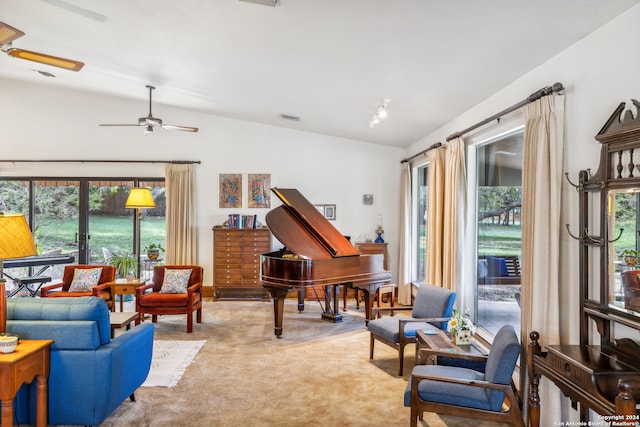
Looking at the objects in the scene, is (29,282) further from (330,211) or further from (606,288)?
(606,288)

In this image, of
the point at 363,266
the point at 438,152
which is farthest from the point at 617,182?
the point at 363,266

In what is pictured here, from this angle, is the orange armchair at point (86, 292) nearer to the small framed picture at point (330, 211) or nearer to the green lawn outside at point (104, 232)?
the green lawn outside at point (104, 232)

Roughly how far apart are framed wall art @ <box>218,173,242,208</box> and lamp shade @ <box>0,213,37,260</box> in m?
5.36

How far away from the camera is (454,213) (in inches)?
190

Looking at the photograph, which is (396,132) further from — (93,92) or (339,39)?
(93,92)

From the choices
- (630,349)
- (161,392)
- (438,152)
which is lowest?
(161,392)

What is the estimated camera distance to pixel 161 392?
372 centimetres

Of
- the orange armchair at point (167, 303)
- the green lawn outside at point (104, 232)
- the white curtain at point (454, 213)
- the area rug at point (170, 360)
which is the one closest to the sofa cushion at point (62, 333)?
the area rug at point (170, 360)

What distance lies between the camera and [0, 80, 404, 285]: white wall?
8172mm

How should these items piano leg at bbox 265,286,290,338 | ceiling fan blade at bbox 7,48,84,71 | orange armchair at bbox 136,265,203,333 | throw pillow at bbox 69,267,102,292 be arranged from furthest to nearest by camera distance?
throw pillow at bbox 69,267,102,292 → orange armchair at bbox 136,265,203,333 → piano leg at bbox 265,286,290,338 → ceiling fan blade at bbox 7,48,84,71

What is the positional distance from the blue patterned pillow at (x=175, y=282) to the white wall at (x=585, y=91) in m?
4.79

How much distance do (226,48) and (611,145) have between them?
3.51 metres

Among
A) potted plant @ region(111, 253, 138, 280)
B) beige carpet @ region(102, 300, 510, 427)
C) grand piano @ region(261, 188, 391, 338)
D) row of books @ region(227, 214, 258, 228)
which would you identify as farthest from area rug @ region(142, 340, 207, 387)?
row of books @ region(227, 214, 258, 228)

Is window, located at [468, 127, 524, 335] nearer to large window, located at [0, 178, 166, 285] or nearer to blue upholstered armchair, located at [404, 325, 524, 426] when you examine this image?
blue upholstered armchair, located at [404, 325, 524, 426]
